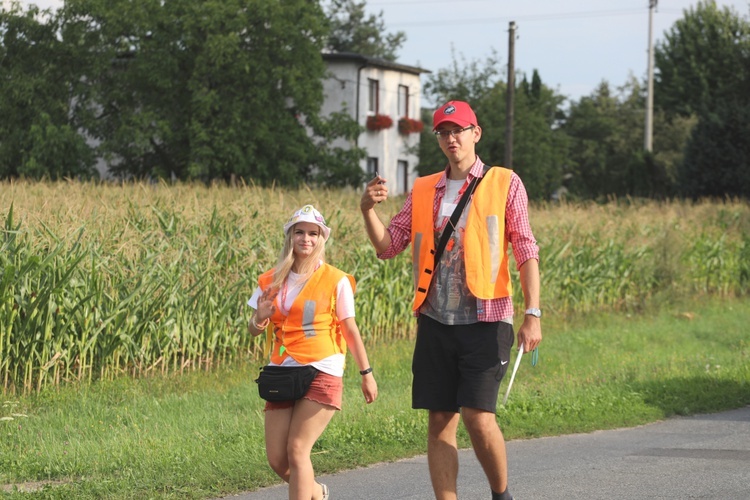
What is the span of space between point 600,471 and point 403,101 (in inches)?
2013

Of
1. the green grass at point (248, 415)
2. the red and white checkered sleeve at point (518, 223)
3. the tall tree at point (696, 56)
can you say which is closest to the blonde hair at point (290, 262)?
the red and white checkered sleeve at point (518, 223)

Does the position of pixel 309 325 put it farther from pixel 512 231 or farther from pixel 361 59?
pixel 361 59

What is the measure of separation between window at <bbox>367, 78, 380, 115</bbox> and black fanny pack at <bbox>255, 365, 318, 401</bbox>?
49801 mm

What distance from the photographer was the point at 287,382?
18.5 feet

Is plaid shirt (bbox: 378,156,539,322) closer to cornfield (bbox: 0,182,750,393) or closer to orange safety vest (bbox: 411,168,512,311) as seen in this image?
orange safety vest (bbox: 411,168,512,311)

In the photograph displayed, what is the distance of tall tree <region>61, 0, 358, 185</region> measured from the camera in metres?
40.2

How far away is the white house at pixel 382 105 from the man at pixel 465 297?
45.7 m

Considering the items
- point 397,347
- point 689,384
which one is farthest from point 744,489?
point 397,347

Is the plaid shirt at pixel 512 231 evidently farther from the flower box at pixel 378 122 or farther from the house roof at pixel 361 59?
the flower box at pixel 378 122

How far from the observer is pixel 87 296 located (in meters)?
11.1

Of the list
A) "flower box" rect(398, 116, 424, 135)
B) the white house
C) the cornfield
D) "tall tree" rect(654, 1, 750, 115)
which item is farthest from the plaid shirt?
"tall tree" rect(654, 1, 750, 115)

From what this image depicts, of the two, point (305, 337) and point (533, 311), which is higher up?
point (533, 311)

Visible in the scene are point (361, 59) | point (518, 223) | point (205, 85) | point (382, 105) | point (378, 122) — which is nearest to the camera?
point (518, 223)

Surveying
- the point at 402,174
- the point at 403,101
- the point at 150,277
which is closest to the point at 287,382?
the point at 150,277
